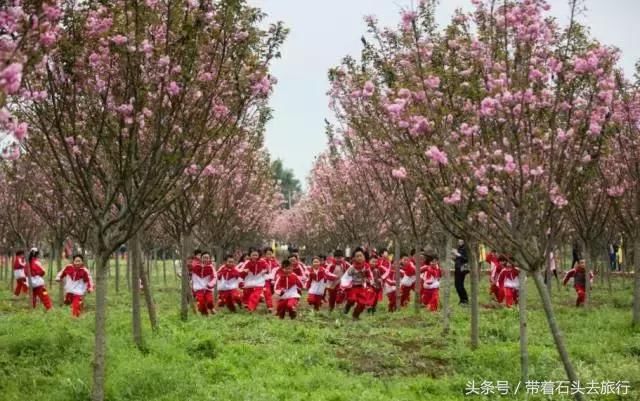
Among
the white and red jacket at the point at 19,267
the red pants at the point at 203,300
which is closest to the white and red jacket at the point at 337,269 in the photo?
the red pants at the point at 203,300

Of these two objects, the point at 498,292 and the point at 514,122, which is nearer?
the point at 514,122

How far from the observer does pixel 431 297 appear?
1989cm

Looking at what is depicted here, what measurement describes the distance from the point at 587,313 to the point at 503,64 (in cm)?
1084

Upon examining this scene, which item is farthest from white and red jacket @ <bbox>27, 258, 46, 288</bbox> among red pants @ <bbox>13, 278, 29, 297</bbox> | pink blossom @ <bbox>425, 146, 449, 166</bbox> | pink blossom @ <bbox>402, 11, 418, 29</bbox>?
pink blossom @ <bbox>425, 146, 449, 166</bbox>

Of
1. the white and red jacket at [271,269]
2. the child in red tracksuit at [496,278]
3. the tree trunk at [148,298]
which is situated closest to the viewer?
the tree trunk at [148,298]

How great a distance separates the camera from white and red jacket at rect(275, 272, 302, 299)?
57.4 feet

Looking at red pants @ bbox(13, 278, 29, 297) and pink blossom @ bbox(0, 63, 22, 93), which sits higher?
pink blossom @ bbox(0, 63, 22, 93)

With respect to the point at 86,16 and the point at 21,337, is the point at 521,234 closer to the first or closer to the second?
the point at 86,16

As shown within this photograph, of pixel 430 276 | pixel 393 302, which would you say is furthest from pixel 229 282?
pixel 430 276

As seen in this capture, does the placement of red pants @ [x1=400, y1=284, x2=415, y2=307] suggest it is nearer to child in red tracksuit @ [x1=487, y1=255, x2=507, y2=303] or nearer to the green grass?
child in red tracksuit @ [x1=487, y1=255, x2=507, y2=303]

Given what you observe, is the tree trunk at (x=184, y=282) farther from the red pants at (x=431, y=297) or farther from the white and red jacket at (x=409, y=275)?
the white and red jacket at (x=409, y=275)

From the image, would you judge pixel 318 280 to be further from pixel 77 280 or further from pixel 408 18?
pixel 408 18

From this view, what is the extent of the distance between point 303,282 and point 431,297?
3822 millimetres

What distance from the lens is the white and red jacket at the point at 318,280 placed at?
18.9 metres
